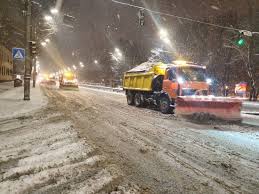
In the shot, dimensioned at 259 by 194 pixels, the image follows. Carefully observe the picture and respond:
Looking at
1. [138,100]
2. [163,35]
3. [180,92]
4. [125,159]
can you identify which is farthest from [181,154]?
[163,35]

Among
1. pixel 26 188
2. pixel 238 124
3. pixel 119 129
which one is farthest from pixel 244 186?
pixel 238 124

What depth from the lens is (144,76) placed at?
747 inches

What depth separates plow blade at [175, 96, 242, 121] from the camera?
44.5 ft

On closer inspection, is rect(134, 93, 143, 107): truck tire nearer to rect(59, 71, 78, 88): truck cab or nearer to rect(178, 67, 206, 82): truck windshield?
rect(178, 67, 206, 82): truck windshield

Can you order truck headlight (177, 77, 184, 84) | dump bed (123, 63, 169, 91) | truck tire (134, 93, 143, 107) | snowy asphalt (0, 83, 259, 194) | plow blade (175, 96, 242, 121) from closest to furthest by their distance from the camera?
snowy asphalt (0, 83, 259, 194) < plow blade (175, 96, 242, 121) < truck headlight (177, 77, 184, 84) < dump bed (123, 63, 169, 91) < truck tire (134, 93, 143, 107)

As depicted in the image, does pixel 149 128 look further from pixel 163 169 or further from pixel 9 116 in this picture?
pixel 9 116

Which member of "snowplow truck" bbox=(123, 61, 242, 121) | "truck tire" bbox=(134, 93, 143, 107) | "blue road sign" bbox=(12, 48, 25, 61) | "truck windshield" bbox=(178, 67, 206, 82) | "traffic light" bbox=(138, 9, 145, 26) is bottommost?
"truck tire" bbox=(134, 93, 143, 107)

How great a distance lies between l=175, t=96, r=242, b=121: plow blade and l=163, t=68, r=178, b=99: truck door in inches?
63.6

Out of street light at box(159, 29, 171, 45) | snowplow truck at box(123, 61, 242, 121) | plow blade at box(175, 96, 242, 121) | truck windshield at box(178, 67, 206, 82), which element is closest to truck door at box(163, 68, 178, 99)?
snowplow truck at box(123, 61, 242, 121)

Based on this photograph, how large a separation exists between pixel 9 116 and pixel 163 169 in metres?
8.84

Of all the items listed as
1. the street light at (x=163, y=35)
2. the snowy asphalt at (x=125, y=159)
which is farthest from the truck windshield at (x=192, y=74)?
the street light at (x=163, y=35)

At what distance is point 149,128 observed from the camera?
10.9 metres

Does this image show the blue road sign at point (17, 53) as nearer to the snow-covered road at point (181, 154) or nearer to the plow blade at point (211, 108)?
the snow-covered road at point (181, 154)

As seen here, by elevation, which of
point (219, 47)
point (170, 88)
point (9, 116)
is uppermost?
point (219, 47)
